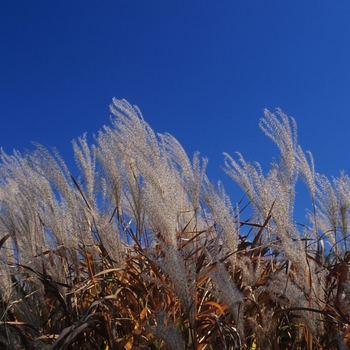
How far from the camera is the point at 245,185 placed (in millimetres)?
2836

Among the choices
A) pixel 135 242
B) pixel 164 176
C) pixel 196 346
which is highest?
pixel 164 176

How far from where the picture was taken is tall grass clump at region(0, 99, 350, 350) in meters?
2.08

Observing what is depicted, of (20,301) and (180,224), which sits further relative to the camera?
(180,224)

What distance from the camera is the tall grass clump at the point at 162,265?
2082 millimetres

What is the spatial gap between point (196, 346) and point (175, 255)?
386mm

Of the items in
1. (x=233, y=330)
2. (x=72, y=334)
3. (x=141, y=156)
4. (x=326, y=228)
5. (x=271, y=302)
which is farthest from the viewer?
(x=326, y=228)

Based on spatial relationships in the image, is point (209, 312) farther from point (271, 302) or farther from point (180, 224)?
point (180, 224)

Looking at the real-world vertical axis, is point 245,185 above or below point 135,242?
above

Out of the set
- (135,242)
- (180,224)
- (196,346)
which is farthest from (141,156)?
(196,346)

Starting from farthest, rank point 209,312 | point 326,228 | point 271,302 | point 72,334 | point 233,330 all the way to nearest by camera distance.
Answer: point 326,228 → point 271,302 → point 209,312 → point 233,330 → point 72,334

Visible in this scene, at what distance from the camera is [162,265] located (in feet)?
6.20

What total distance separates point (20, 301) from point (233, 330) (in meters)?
1.00

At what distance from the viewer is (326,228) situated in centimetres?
312

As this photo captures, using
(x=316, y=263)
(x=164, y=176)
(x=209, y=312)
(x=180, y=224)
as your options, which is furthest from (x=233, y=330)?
(x=180, y=224)
